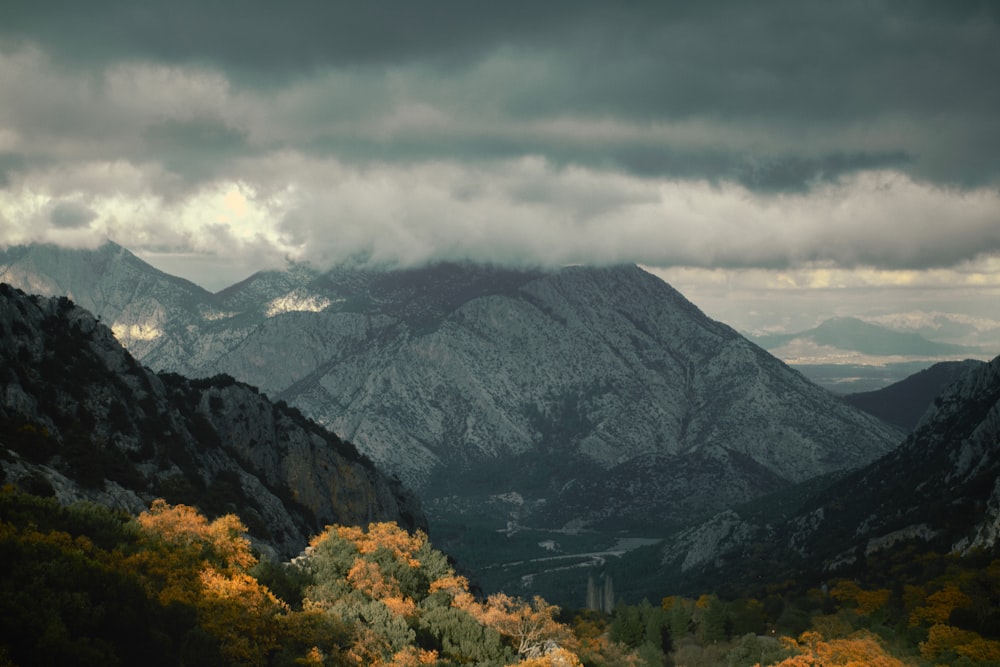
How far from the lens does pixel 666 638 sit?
159m

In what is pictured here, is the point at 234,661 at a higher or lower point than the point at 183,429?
lower

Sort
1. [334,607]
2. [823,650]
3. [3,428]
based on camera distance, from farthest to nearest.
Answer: [823,650], [3,428], [334,607]

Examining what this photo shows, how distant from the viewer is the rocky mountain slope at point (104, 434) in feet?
371

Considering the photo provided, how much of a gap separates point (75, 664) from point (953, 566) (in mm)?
180960

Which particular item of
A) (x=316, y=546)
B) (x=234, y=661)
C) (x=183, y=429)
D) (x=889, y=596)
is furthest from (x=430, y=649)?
(x=889, y=596)

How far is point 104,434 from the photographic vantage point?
136250 millimetres

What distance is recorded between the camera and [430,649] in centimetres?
9088

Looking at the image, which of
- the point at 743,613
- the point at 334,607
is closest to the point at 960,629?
the point at 743,613

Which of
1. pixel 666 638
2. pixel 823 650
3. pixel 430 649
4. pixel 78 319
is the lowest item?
pixel 666 638

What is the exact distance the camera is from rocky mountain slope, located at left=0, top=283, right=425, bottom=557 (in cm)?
11300

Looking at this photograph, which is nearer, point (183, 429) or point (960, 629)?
point (960, 629)

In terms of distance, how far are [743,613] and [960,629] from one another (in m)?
42.9

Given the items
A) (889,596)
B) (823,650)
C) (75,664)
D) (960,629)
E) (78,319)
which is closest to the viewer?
(75,664)

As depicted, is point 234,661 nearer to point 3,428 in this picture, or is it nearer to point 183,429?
point 3,428
